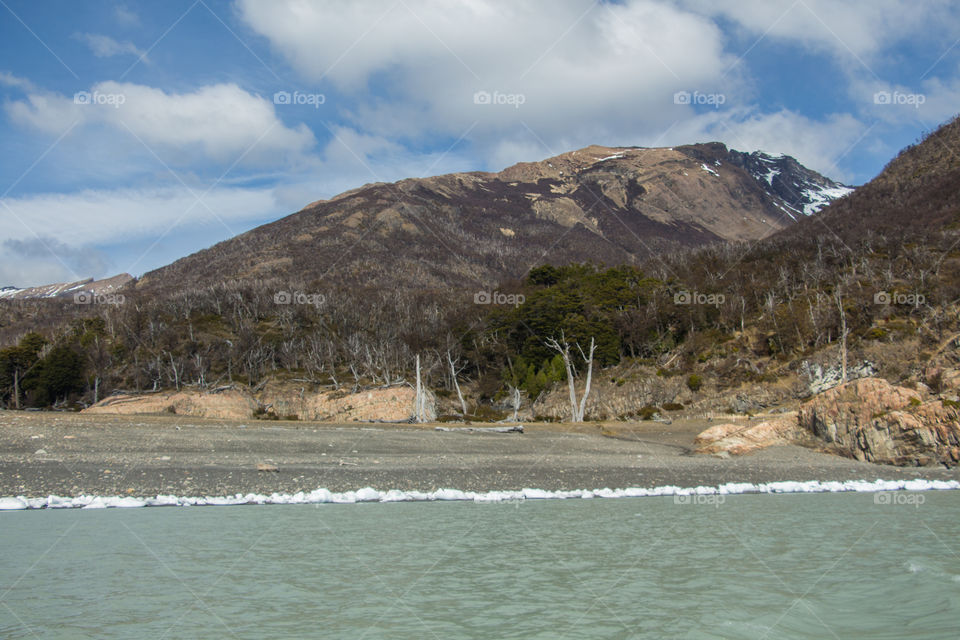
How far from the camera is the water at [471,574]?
21.8 ft

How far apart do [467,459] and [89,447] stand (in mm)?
13042

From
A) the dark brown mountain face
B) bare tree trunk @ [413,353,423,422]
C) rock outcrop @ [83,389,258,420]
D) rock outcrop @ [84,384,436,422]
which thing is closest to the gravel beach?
bare tree trunk @ [413,353,423,422]

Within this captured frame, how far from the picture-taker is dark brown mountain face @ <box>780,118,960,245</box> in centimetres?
7659

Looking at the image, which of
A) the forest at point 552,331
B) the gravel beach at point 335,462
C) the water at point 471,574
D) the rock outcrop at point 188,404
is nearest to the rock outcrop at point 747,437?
the gravel beach at point 335,462

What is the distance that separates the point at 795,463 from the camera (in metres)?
24.6

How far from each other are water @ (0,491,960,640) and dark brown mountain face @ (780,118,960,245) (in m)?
70.8

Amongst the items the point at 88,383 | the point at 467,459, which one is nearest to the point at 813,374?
the point at 467,459

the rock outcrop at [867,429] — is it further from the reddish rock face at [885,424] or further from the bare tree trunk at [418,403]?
the bare tree trunk at [418,403]

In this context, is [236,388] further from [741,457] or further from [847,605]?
[847,605]

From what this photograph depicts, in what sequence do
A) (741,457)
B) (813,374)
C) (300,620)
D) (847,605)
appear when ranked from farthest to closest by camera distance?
(813,374)
(741,457)
(847,605)
(300,620)

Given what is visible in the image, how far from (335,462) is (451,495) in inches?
202

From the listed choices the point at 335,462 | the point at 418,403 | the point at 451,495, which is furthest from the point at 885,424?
the point at 418,403

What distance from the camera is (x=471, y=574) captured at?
8.94 meters

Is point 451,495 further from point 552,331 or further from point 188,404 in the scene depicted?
point 188,404
